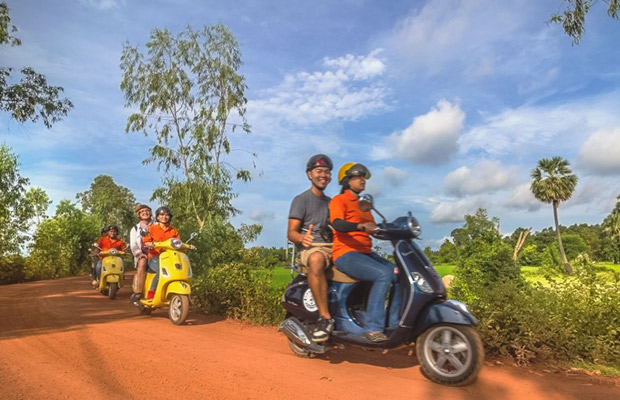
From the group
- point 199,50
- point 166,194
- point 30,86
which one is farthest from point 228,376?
point 199,50

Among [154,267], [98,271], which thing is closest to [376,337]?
[154,267]

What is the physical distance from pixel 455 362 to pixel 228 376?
2.07 m

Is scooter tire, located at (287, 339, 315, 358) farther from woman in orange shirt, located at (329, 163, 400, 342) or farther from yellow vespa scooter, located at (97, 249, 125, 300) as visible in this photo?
yellow vespa scooter, located at (97, 249, 125, 300)

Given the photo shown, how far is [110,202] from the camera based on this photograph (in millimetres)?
40719

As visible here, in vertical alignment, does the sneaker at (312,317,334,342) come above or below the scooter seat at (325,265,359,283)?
below

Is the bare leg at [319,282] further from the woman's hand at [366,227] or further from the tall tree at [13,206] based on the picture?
the tall tree at [13,206]

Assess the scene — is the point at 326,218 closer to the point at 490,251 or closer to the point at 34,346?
the point at 34,346

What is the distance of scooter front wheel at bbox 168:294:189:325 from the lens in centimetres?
730

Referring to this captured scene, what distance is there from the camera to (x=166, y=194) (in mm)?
20094

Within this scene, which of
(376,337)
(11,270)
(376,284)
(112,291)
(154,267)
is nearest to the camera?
(376,337)

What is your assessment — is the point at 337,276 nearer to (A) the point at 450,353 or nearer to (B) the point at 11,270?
(A) the point at 450,353

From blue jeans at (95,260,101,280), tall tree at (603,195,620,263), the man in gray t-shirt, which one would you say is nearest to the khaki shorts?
the man in gray t-shirt

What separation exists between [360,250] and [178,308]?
398 centimetres

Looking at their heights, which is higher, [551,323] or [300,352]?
[551,323]
